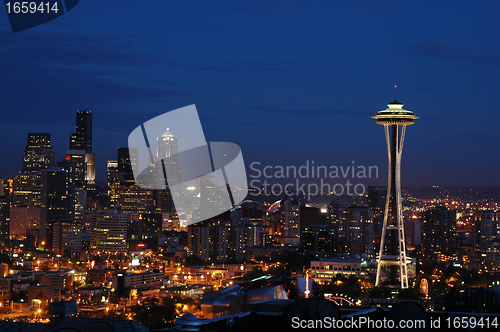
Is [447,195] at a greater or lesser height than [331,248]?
greater

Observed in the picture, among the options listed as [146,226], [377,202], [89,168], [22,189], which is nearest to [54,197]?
[22,189]

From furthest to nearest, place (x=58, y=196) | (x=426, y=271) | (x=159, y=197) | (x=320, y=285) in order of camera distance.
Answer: (x=159, y=197), (x=58, y=196), (x=426, y=271), (x=320, y=285)

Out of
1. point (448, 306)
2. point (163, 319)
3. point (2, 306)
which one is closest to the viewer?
point (448, 306)

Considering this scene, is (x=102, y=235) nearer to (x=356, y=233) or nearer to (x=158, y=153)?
(x=158, y=153)

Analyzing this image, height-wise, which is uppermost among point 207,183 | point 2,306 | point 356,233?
point 207,183

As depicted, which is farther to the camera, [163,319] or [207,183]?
[207,183]

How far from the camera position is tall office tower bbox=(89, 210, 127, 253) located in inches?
1262

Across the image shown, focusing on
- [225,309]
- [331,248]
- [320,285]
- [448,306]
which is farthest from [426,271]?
[225,309]

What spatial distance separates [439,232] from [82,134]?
105 feet

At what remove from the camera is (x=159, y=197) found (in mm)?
45219

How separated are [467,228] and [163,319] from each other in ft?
85.3

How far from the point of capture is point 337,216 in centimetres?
3378

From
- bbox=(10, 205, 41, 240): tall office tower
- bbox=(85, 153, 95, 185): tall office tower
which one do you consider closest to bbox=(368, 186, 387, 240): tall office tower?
bbox=(10, 205, 41, 240): tall office tower

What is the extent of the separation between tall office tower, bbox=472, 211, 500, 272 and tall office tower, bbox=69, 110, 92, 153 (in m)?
33.2
